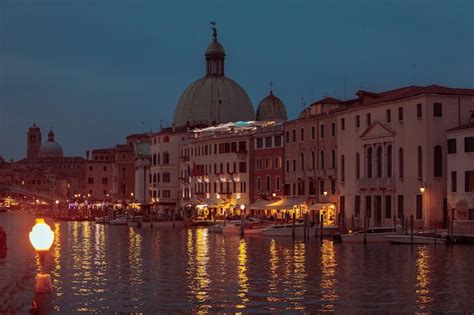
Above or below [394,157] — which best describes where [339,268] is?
below

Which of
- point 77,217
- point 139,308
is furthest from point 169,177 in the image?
point 139,308

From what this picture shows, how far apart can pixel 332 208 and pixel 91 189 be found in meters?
104

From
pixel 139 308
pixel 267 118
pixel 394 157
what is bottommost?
pixel 139 308

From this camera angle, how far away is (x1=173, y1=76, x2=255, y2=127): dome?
106 m

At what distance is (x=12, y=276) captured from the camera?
31.7 meters

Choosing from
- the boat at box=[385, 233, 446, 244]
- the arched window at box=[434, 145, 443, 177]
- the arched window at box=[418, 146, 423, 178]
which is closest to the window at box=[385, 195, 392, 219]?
the arched window at box=[418, 146, 423, 178]

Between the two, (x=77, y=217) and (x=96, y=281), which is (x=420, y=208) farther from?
(x=77, y=217)

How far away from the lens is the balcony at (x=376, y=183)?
5756 cm

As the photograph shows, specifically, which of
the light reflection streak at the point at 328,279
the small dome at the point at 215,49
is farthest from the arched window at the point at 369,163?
the small dome at the point at 215,49

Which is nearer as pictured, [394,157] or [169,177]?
[394,157]

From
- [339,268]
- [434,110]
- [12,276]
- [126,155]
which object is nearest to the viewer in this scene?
[12,276]

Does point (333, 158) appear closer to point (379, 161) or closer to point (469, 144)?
point (379, 161)

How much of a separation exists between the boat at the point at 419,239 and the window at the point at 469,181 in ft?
15.5

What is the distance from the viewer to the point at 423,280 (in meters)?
30.6
